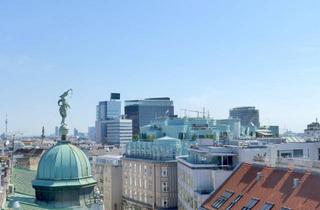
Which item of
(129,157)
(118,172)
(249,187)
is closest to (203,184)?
(249,187)

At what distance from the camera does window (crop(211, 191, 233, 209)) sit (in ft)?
168

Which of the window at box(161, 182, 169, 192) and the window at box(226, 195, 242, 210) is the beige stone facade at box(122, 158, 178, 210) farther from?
the window at box(226, 195, 242, 210)

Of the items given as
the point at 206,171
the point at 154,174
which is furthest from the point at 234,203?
the point at 154,174

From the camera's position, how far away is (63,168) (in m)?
23.6

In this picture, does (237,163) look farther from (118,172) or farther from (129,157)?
(118,172)

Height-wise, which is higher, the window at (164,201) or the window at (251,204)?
the window at (251,204)

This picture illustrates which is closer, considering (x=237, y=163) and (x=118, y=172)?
(x=237, y=163)

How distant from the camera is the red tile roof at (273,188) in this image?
1570 inches

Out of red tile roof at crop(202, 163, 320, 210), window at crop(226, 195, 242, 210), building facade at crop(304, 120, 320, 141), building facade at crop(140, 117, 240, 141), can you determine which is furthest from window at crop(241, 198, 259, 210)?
building facade at crop(304, 120, 320, 141)

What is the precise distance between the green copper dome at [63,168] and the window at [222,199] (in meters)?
29.8

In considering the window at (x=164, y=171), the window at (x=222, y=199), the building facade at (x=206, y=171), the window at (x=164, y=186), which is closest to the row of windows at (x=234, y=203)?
the window at (x=222, y=199)

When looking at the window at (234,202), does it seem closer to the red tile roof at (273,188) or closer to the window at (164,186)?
the red tile roof at (273,188)

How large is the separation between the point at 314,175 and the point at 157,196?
168 ft

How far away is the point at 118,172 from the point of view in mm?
109500
